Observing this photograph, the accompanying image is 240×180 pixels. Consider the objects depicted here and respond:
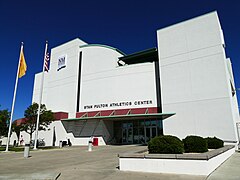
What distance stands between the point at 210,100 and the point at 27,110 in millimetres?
22751

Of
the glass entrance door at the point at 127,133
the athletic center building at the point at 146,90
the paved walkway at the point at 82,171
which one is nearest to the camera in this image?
the paved walkway at the point at 82,171

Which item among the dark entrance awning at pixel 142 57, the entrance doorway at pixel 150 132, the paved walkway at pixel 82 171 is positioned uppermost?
the dark entrance awning at pixel 142 57

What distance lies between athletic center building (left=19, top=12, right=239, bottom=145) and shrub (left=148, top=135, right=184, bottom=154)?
15.2m

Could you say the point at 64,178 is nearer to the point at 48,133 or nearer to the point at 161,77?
the point at 161,77

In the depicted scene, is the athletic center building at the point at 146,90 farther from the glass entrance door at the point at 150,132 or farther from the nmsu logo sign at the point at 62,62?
the nmsu logo sign at the point at 62,62

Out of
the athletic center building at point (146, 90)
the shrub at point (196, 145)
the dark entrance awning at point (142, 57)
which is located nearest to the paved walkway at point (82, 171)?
the shrub at point (196, 145)

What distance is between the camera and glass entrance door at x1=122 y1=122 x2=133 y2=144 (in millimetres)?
30458

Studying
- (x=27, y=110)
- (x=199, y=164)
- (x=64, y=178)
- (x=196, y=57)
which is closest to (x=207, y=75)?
(x=196, y=57)

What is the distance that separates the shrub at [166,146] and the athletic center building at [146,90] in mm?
15240

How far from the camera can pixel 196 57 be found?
936 inches

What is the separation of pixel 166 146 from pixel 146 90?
20117 mm

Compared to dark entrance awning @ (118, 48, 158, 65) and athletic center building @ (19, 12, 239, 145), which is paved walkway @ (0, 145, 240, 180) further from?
dark entrance awning @ (118, 48, 158, 65)

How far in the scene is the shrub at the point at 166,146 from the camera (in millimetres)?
7953

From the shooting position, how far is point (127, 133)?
3092cm
